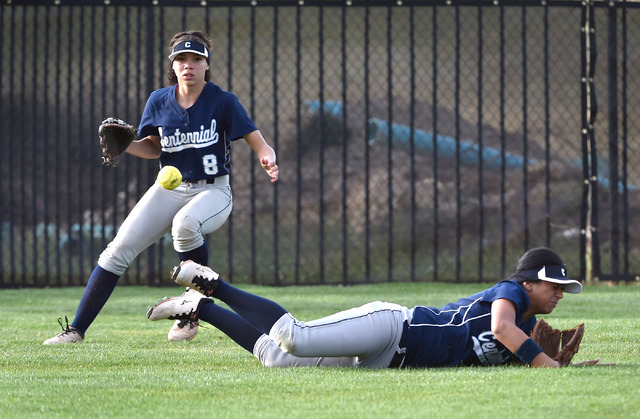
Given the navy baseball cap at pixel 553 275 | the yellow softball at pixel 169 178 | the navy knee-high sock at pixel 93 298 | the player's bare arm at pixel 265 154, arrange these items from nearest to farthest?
the navy baseball cap at pixel 553 275 → the player's bare arm at pixel 265 154 → the yellow softball at pixel 169 178 → the navy knee-high sock at pixel 93 298

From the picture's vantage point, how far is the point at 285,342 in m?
4.15

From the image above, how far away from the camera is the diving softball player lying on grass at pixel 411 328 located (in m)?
4.11

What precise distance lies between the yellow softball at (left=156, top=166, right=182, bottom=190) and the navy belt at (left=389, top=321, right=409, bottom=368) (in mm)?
1777

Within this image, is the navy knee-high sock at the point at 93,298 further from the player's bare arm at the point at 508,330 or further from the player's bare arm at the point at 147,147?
the player's bare arm at the point at 508,330

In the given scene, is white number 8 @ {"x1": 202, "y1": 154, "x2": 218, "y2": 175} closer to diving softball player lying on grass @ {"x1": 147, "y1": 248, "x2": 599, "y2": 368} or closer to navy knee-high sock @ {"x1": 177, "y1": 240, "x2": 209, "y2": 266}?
navy knee-high sock @ {"x1": 177, "y1": 240, "x2": 209, "y2": 266}

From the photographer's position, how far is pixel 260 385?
3.76 m

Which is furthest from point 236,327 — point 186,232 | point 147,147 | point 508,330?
point 147,147

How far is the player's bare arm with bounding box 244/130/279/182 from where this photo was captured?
5.23 meters

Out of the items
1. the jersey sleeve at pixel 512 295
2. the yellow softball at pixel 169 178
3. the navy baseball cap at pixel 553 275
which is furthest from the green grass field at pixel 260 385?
the yellow softball at pixel 169 178

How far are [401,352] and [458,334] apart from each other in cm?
26

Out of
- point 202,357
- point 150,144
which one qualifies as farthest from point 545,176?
point 202,357

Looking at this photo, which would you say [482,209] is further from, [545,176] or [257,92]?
[257,92]

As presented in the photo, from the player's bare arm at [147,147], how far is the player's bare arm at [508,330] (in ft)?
8.26

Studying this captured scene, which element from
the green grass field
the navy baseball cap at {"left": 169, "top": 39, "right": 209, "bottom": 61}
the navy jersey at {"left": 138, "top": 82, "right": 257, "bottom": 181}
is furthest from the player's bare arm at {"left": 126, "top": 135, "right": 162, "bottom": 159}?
the green grass field
